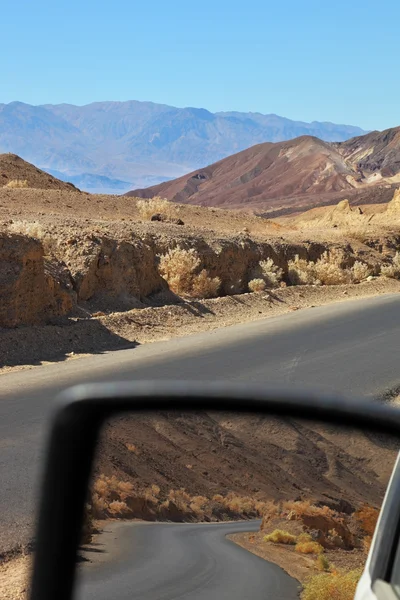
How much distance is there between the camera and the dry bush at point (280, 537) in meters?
2.00

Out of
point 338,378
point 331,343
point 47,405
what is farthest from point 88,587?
point 331,343

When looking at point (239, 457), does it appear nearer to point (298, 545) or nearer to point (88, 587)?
point (298, 545)

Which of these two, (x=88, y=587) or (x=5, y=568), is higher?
(x=88, y=587)

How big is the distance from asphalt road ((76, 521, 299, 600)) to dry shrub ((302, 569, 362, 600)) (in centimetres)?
3

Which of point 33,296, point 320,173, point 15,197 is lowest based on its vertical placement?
point 33,296

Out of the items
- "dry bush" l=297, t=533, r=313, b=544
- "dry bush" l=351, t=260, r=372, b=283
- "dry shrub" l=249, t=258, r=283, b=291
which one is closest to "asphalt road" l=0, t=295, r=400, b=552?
"dry bush" l=297, t=533, r=313, b=544

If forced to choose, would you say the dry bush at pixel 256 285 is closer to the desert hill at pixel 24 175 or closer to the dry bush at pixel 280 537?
the desert hill at pixel 24 175

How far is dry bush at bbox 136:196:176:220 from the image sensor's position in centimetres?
3559

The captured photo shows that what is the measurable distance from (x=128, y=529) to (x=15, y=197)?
30.3 metres

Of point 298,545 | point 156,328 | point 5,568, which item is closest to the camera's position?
point 298,545

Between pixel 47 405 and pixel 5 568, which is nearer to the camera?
pixel 5 568

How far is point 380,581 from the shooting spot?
1.71m

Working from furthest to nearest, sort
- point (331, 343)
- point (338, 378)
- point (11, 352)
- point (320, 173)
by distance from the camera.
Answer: point (320, 173) < point (331, 343) < point (11, 352) < point (338, 378)

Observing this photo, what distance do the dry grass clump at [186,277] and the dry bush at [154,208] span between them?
40.6 feet
